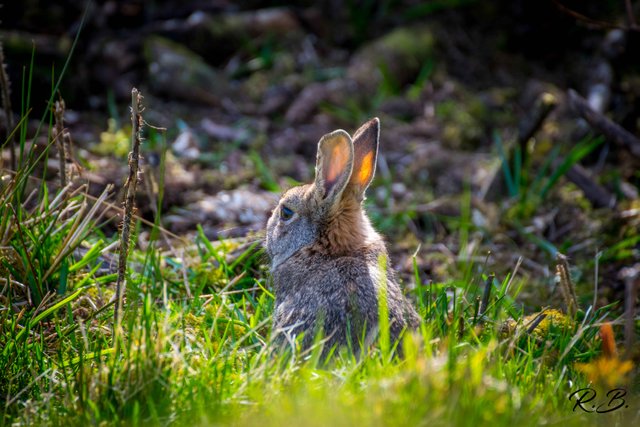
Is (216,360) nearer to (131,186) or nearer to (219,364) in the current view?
(219,364)

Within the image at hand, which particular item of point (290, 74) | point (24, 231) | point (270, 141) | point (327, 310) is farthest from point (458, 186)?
point (24, 231)

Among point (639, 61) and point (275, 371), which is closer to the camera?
point (275, 371)

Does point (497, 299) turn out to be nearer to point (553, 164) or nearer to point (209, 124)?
point (553, 164)

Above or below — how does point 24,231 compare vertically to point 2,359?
above

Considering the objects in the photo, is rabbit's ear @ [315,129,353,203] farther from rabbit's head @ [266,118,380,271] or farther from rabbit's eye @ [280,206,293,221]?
rabbit's eye @ [280,206,293,221]

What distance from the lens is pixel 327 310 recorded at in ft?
12.8

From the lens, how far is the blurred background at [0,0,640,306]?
671 cm

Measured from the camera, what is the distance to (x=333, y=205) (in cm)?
463

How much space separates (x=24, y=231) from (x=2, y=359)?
2.92 feet

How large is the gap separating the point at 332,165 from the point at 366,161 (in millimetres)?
273

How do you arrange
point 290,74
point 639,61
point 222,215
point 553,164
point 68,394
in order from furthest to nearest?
point 290,74 < point 639,61 < point 553,164 < point 222,215 < point 68,394
